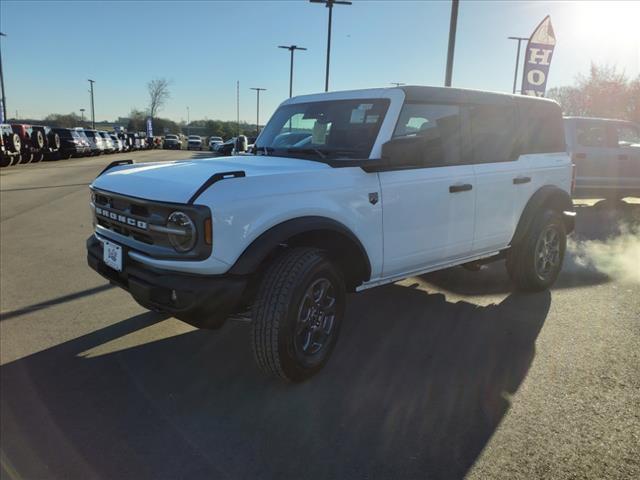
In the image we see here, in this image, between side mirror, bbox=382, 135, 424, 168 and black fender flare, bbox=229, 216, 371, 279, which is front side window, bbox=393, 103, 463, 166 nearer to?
side mirror, bbox=382, 135, 424, 168

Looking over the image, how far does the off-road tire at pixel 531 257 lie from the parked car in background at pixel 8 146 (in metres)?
21.8

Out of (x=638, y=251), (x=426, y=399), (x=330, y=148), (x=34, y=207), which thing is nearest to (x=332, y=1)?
(x=34, y=207)

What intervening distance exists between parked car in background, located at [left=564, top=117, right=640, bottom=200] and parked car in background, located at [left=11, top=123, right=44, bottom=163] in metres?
22.8

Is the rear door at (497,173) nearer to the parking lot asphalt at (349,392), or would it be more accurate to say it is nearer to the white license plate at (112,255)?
the parking lot asphalt at (349,392)

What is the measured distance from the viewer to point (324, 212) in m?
3.27

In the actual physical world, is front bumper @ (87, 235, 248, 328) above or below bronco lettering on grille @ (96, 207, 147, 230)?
below

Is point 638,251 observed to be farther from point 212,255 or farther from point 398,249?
point 212,255

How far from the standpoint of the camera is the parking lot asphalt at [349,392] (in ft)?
8.41

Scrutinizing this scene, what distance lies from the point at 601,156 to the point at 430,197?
887 centimetres

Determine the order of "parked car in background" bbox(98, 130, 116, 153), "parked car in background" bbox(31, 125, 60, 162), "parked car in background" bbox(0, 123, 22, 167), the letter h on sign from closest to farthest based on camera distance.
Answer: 1. the letter h on sign
2. "parked car in background" bbox(0, 123, 22, 167)
3. "parked car in background" bbox(31, 125, 60, 162)
4. "parked car in background" bbox(98, 130, 116, 153)

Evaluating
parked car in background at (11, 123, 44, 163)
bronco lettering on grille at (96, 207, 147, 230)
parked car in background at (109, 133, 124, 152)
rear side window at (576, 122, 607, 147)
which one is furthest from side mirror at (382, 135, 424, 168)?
parked car in background at (109, 133, 124, 152)

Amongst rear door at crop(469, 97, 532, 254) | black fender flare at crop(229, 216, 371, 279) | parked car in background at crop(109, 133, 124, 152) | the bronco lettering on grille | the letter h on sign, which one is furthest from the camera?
parked car in background at crop(109, 133, 124, 152)

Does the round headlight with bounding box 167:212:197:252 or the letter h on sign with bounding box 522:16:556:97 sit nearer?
the round headlight with bounding box 167:212:197:252

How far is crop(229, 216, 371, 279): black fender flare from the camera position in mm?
2912
